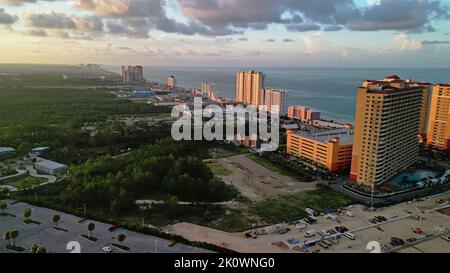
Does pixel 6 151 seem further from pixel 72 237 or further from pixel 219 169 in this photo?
pixel 72 237

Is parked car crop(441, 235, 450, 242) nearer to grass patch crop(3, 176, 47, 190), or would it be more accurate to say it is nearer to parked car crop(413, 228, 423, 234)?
parked car crop(413, 228, 423, 234)

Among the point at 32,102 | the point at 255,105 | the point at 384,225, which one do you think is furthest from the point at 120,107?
the point at 384,225

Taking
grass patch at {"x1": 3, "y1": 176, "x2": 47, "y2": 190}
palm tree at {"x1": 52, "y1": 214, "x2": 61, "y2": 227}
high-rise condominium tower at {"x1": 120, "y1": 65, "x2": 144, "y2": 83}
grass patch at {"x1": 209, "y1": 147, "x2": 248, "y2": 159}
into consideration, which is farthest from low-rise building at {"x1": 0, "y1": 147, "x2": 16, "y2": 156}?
high-rise condominium tower at {"x1": 120, "y1": 65, "x2": 144, "y2": 83}

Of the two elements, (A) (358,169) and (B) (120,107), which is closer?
(A) (358,169)

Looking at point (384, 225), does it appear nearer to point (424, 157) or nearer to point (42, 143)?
point (424, 157)

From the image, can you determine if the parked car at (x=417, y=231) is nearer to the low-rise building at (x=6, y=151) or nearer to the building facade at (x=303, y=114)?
the low-rise building at (x=6, y=151)

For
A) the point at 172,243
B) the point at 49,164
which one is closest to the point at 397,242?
the point at 172,243
